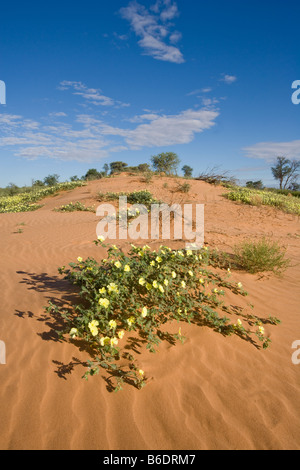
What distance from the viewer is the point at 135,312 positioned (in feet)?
8.35

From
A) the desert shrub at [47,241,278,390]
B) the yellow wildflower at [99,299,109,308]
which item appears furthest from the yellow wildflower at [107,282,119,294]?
the yellow wildflower at [99,299,109,308]

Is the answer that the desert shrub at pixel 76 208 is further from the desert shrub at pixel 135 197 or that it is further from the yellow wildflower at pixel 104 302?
the yellow wildflower at pixel 104 302

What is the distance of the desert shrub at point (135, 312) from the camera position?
2258 millimetres

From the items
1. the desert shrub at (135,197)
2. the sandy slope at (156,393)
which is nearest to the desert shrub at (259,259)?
the sandy slope at (156,393)

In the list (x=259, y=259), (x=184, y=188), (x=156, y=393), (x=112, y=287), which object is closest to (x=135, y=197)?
(x=184, y=188)

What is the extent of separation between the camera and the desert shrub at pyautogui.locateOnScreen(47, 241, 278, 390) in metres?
2.26

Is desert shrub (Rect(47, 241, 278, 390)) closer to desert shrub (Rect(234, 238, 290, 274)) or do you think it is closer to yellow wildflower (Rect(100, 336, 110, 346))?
yellow wildflower (Rect(100, 336, 110, 346))

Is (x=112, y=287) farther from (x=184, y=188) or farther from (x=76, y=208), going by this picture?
(x=184, y=188)

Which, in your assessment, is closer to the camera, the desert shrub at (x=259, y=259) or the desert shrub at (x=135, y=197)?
the desert shrub at (x=259, y=259)

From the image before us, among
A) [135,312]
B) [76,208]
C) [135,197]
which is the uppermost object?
[135,197]

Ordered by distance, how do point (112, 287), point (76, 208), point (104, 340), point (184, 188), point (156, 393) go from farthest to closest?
point (184, 188) → point (76, 208) → point (112, 287) → point (104, 340) → point (156, 393)

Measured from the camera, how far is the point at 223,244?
5.58 meters

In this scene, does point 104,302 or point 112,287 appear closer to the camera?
point 104,302
